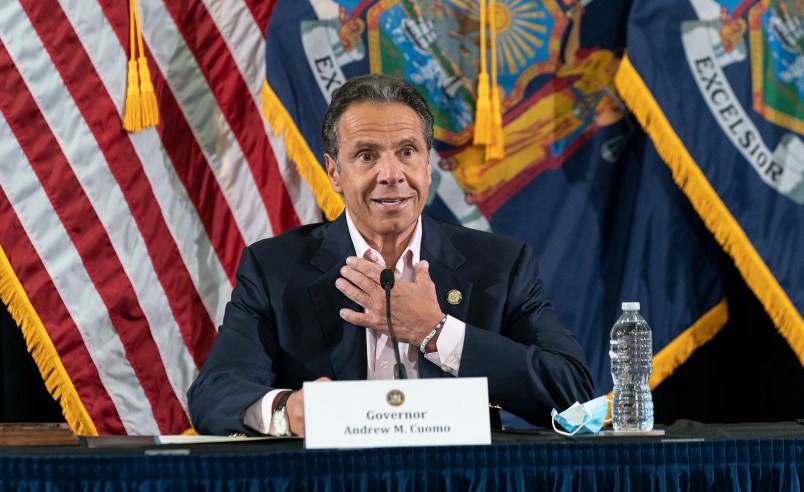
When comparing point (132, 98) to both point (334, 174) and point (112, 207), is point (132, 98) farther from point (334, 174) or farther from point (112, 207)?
point (334, 174)

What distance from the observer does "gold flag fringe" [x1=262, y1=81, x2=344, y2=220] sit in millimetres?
3445

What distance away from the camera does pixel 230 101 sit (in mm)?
3582

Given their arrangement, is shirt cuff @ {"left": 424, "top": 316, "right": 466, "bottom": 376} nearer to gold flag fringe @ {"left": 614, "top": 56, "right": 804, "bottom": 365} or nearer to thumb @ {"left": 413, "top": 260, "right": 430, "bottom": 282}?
thumb @ {"left": 413, "top": 260, "right": 430, "bottom": 282}

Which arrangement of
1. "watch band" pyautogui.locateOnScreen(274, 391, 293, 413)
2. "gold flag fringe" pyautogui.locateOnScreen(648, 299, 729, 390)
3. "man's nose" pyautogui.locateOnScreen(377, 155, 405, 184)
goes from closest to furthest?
"watch band" pyautogui.locateOnScreen(274, 391, 293, 413) → "man's nose" pyautogui.locateOnScreen(377, 155, 405, 184) → "gold flag fringe" pyautogui.locateOnScreen(648, 299, 729, 390)

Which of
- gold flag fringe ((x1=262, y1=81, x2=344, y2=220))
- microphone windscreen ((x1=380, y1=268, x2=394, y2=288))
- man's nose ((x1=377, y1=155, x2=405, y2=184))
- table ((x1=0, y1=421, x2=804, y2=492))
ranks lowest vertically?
table ((x1=0, y1=421, x2=804, y2=492))

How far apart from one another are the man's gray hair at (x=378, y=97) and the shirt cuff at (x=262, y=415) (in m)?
0.77

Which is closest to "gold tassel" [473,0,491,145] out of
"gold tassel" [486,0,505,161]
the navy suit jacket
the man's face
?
"gold tassel" [486,0,505,161]

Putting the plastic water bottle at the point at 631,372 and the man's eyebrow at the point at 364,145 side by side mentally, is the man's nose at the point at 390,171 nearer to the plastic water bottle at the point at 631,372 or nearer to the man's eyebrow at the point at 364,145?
the man's eyebrow at the point at 364,145

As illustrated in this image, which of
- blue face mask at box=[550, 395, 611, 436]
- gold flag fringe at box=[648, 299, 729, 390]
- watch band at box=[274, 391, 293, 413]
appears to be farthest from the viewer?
gold flag fringe at box=[648, 299, 729, 390]

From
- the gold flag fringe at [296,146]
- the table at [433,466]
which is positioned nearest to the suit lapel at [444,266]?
the table at [433,466]

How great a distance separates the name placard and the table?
2 centimetres

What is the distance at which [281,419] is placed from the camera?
202 cm

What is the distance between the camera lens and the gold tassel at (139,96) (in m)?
3.43

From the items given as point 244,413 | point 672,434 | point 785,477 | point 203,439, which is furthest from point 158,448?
point 785,477
